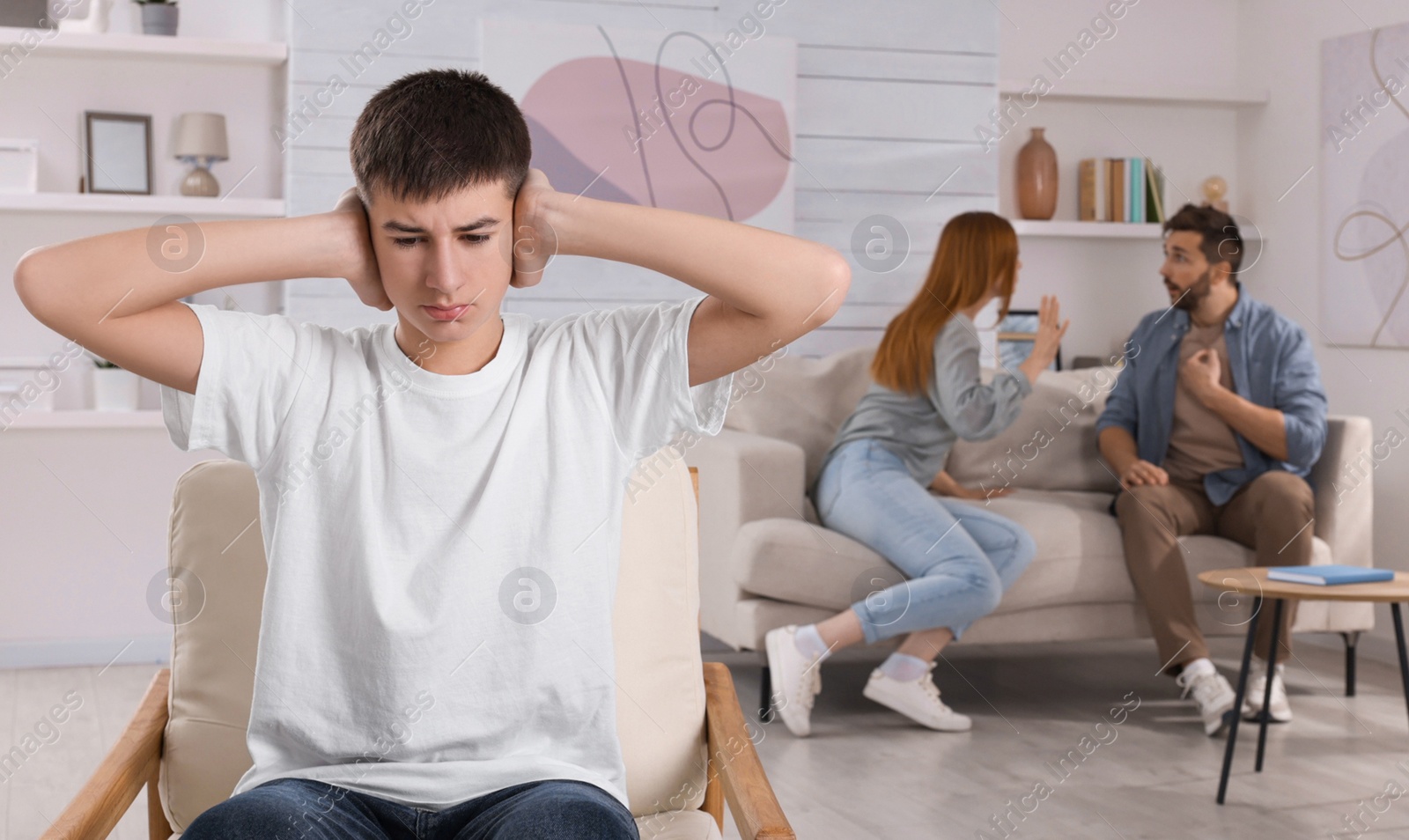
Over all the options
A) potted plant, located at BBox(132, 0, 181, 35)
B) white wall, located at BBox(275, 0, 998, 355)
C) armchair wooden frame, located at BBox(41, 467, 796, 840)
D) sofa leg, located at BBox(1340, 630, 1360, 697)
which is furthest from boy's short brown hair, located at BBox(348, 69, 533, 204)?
sofa leg, located at BBox(1340, 630, 1360, 697)

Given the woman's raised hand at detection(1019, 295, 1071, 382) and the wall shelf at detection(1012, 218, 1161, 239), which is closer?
the woman's raised hand at detection(1019, 295, 1071, 382)

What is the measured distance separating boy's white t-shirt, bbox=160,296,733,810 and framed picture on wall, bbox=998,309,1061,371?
348 cm

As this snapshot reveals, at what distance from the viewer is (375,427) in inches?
49.0

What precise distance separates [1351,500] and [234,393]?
3.21m

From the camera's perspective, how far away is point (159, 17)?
3.67 meters

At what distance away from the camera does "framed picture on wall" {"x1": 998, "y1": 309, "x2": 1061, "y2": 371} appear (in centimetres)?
459

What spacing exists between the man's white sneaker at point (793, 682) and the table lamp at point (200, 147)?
2.17m

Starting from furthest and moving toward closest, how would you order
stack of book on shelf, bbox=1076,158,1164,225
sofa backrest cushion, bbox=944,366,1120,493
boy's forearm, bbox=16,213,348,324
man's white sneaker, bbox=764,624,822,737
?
stack of book on shelf, bbox=1076,158,1164,225 < sofa backrest cushion, bbox=944,366,1120,493 < man's white sneaker, bbox=764,624,822,737 < boy's forearm, bbox=16,213,348,324

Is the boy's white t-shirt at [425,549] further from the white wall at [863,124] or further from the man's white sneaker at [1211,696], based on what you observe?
the white wall at [863,124]

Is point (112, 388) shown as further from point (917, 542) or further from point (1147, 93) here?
point (1147, 93)

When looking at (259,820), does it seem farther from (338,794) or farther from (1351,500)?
(1351,500)

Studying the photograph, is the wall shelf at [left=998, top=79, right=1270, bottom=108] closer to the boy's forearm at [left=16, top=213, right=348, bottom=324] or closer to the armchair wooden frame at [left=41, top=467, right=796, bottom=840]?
the armchair wooden frame at [left=41, top=467, right=796, bottom=840]

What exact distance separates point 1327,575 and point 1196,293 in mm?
1077

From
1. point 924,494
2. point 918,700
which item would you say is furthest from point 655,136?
point 918,700
